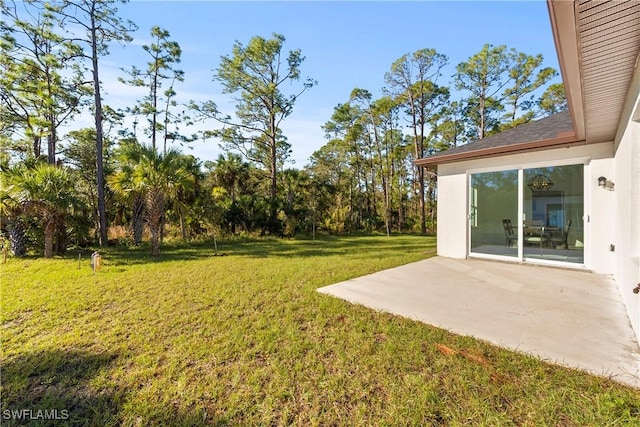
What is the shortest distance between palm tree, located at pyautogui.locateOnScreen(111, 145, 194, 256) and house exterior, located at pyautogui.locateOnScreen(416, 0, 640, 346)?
7723 millimetres

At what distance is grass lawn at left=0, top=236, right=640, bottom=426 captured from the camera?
1.82m

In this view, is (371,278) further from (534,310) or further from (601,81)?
(601,81)

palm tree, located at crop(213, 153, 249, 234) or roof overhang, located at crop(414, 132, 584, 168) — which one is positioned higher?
palm tree, located at crop(213, 153, 249, 234)

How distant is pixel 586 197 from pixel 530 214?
3.46 feet

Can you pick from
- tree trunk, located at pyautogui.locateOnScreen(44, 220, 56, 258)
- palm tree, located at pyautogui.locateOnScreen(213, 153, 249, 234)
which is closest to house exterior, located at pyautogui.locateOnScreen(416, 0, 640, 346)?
palm tree, located at pyautogui.locateOnScreen(213, 153, 249, 234)

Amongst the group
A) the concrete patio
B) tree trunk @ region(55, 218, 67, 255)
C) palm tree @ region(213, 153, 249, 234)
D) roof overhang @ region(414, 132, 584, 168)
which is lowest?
the concrete patio

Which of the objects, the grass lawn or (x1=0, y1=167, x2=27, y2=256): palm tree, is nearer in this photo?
the grass lawn

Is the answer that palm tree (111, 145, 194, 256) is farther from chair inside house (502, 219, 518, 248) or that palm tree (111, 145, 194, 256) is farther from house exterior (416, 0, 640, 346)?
chair inside house (502, 219, 518, 248)

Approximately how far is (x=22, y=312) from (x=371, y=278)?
5367mm

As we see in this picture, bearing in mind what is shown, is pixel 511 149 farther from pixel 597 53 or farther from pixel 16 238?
pixel 16 238

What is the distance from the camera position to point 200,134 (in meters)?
16.0

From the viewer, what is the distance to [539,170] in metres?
6.23

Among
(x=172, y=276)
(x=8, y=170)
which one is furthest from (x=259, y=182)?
(x=172, y=276)

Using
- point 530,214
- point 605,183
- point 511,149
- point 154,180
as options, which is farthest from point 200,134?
point 605,183
